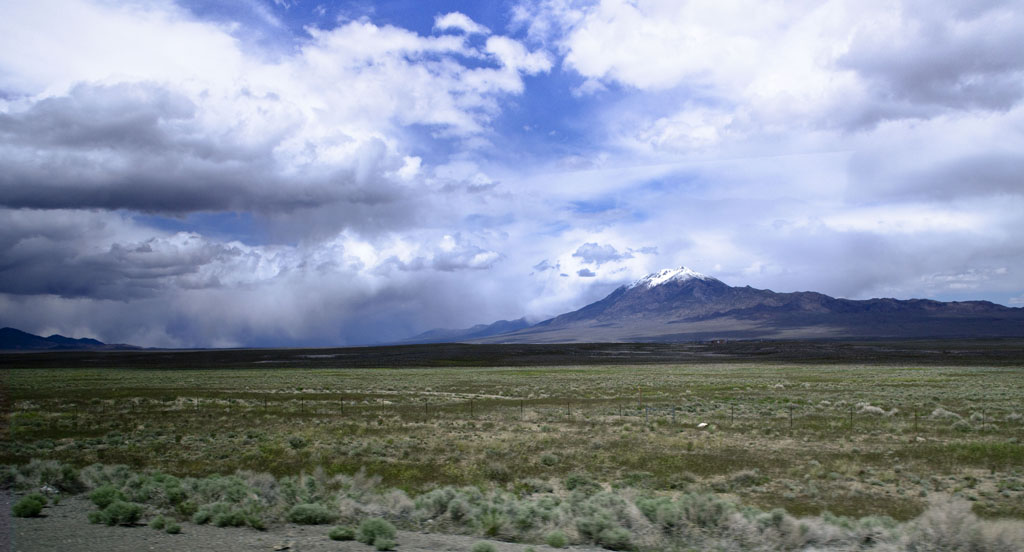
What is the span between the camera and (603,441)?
2355 centimetres

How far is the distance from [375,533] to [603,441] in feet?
51.9

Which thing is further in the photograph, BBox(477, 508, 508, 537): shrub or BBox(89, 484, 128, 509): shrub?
BBox(89, 484, 128, 509): shrub

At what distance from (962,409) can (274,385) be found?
174 feet

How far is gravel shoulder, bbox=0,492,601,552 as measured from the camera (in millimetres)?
8695

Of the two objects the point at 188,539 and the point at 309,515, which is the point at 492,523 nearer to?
the point at 309,515

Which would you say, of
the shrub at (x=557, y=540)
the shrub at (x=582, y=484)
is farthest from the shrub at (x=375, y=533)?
the shrub at (x=582, y=484)

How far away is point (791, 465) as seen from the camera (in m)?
19.1

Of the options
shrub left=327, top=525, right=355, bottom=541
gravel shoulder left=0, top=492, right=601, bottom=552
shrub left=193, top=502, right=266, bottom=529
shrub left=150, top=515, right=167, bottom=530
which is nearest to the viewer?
gravel shoulder left=0, top=492, right=601, bottom=552

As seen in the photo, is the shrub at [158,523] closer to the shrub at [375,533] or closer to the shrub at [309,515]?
the shrub at [309,515]

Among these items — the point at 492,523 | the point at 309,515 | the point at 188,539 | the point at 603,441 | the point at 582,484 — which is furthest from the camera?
the point at 603,441

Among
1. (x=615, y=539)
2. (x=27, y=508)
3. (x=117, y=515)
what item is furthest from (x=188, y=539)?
(x=615, y=539)

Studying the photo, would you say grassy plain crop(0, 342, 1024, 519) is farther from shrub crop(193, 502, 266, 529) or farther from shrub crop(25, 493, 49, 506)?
shrub crop(25, 493, 49, 506)

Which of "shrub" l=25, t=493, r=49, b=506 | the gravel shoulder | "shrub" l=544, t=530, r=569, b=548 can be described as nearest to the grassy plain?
the gravel shoulder

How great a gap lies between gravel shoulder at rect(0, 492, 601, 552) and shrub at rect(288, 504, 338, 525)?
16cm
